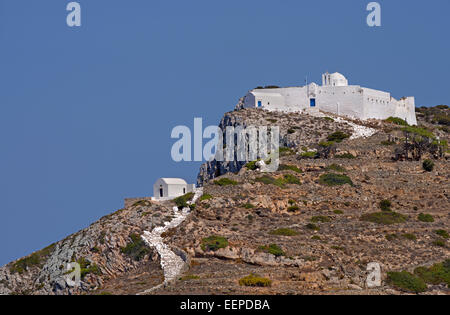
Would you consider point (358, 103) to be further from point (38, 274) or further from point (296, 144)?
point (38, 274)

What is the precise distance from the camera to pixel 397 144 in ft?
262

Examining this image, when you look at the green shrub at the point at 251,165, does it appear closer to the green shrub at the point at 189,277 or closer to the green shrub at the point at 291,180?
the green shrub at the point at 291,180

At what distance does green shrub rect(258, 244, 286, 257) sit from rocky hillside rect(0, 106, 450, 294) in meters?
0.06

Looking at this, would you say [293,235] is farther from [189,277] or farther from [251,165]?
[251,165]

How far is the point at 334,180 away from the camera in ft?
226

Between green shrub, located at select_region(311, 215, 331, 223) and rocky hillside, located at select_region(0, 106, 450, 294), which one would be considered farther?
green shrub, located at select_region(311, 215, 331, 223)

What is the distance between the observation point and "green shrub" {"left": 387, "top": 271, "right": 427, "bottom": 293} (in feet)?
162

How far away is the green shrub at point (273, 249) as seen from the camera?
170 feet

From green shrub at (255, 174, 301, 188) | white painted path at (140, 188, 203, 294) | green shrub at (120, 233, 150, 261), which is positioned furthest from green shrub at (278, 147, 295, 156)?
green shrub at (120, 233, 150, 261)

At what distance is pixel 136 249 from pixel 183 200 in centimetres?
945

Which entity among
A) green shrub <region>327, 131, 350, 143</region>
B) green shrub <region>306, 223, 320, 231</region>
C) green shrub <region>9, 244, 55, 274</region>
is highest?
green shrub <region>327, 131, 350, 143</region>

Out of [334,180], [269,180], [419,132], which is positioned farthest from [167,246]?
[419,132]

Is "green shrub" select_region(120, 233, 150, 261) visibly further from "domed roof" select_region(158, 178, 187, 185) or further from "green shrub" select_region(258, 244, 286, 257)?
"domed roof" select_region(158, 178, 187, 185)

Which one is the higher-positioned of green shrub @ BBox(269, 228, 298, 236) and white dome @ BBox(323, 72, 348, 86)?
white dome @ BBox(323, 72, 348, 86)
